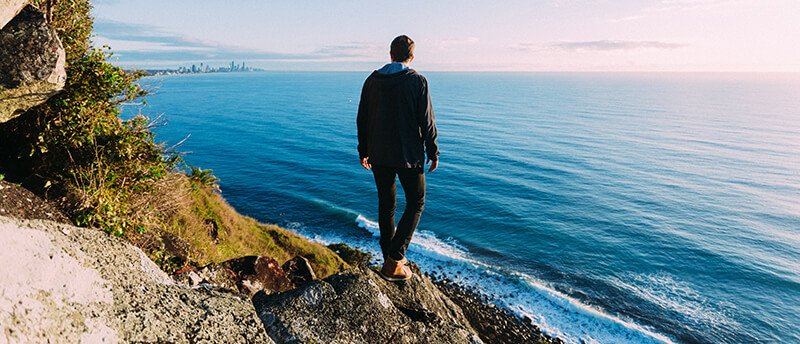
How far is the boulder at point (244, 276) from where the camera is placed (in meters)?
6.15

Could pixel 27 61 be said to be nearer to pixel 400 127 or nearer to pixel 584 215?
pixel 400 127

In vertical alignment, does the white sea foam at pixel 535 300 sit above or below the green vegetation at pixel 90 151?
below

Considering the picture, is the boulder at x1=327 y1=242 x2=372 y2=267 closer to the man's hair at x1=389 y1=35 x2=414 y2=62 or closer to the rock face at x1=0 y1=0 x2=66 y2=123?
the rock face at x1=0 y1=0 x2=66 y2=123

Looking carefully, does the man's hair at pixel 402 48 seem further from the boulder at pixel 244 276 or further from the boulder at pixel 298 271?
the boulder at pixel 298 271

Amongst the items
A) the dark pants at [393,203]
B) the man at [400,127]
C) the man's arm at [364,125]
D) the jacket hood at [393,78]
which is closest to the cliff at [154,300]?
the dark pants at [393,203]

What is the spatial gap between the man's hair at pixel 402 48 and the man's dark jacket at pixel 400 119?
0.37 m

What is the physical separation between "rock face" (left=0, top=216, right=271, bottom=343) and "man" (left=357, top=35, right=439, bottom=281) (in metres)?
2.91

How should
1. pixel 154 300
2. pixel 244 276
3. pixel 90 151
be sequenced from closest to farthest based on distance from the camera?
pixel 154 300, pixel 244 276, pixel 90 151

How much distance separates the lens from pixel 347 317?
5477 mm

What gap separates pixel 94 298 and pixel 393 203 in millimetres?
4482

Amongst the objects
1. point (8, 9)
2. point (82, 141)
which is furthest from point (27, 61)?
point (82, 141)

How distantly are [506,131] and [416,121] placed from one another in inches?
3122

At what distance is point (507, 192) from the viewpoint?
45375 millimetres

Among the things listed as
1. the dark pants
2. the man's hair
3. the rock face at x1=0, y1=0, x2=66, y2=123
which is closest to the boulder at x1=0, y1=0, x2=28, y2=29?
the rock face at x1=0, y1=0, x2=66, y2=123
